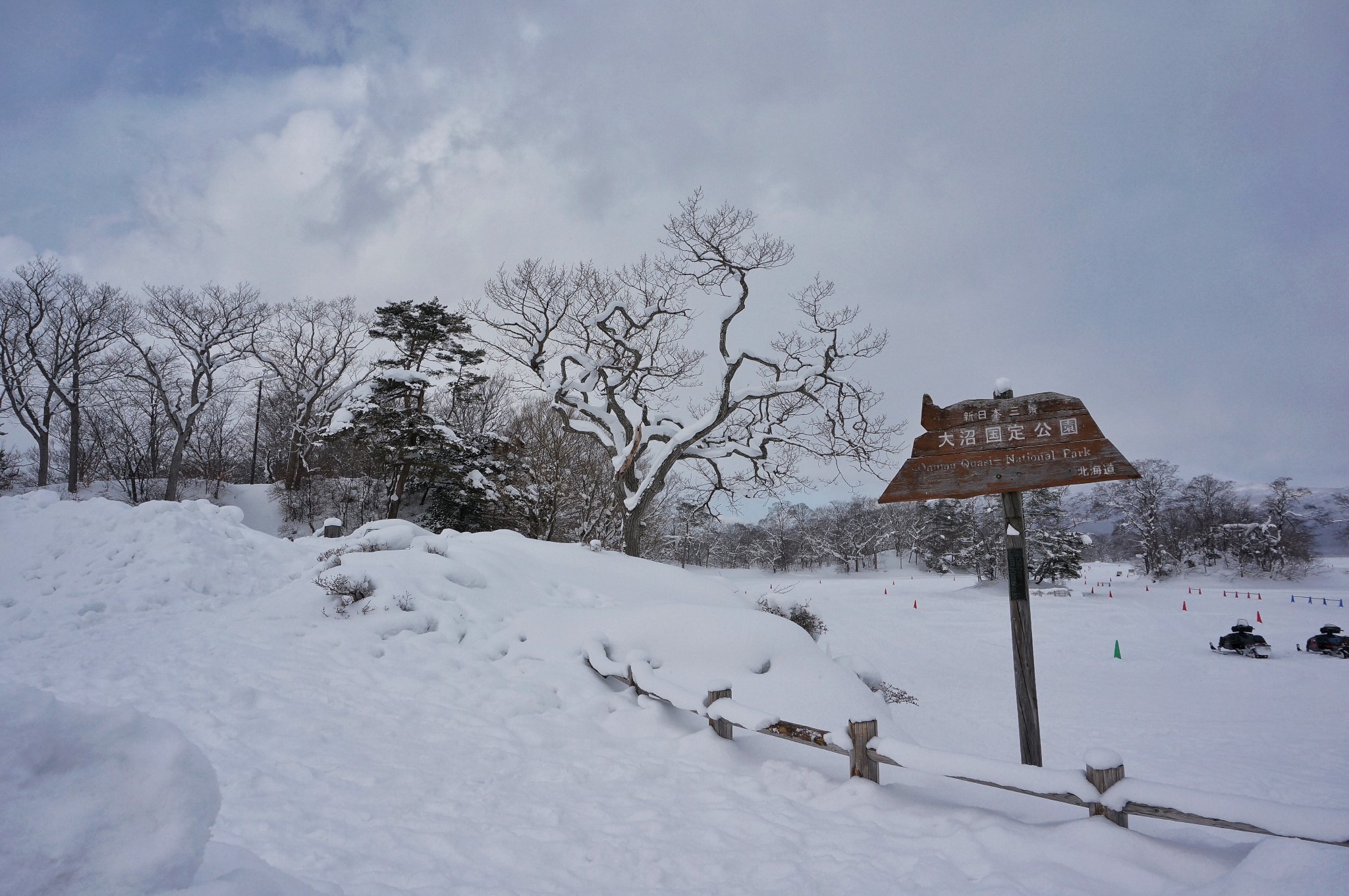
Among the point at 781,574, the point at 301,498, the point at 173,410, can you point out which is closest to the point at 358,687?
the point at 301,498

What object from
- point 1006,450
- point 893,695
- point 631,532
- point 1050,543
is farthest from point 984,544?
point 1006,450

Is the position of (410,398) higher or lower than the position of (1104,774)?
higher

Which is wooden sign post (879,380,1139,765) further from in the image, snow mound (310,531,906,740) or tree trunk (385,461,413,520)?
tree trunk (385,461,413,520)

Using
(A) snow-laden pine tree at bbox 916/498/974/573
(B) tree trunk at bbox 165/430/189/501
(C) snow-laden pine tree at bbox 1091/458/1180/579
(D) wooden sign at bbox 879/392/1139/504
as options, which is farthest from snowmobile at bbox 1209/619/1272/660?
(B) tree trunk at bbox 165/430/189/501

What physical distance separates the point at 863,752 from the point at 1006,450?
2.85 m

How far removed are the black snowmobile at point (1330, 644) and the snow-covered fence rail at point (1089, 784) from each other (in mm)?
23597

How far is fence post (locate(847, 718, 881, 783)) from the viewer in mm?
4309

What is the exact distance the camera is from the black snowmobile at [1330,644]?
18.6 metres

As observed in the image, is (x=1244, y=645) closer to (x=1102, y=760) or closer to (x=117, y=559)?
(x=1102, y=760)

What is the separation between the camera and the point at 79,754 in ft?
4.66

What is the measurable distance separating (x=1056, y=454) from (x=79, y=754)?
596cm

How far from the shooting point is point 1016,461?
5.26 m

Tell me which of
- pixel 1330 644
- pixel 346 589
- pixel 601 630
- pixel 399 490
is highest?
pixel 399 490

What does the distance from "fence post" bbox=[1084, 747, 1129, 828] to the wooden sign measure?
2.24 m
